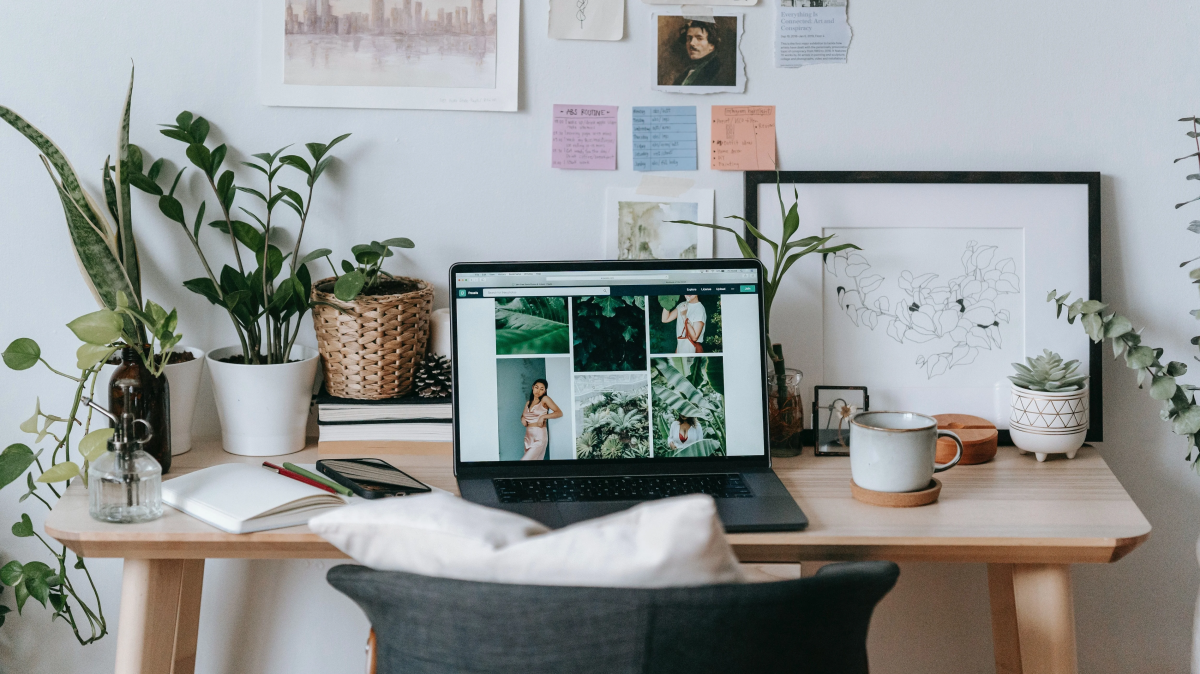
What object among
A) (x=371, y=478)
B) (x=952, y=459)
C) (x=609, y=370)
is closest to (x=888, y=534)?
(x=952, y=459)

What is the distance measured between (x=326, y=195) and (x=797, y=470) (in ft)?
2.69

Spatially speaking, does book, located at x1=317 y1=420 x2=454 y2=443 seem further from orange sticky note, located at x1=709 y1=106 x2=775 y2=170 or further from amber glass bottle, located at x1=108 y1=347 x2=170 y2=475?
orange sticky note, located at x1=709 y1=106 x2=775 y2=170

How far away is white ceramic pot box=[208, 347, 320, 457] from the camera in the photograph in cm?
124

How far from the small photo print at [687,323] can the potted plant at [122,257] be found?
648 mm

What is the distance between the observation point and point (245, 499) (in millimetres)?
1056

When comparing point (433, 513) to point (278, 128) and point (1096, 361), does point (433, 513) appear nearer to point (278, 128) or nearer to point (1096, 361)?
point (278, 128)

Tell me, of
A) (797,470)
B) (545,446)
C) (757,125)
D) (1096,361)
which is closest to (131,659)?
(545,446)

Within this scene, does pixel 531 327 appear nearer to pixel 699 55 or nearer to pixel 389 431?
pixel 389 431

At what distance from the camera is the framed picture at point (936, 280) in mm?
1355

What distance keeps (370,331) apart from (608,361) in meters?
0.33

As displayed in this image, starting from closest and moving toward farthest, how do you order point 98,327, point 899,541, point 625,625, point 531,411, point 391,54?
point 625,625 → point 899,541 → point 98,327 → point 531,411 → point 391,54

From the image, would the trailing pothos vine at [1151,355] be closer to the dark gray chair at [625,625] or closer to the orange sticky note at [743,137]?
the orange sticky note at [743,137]

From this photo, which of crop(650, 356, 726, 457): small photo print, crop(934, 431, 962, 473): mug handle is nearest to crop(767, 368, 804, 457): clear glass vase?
crop(650, 356, 726, 457): small photo print

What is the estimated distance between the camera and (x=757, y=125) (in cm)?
136
